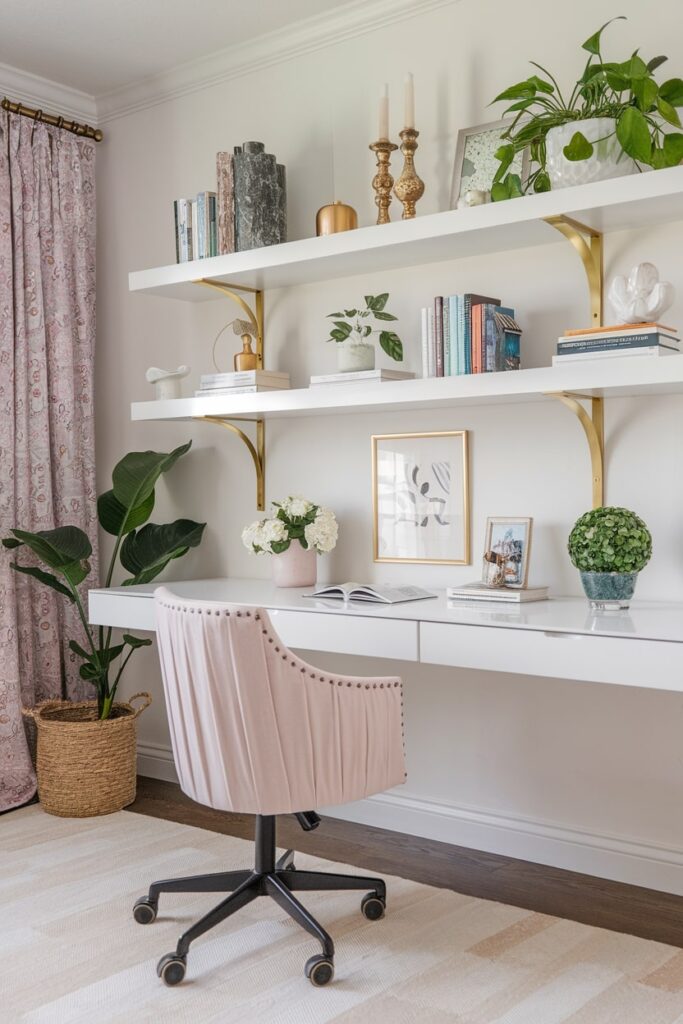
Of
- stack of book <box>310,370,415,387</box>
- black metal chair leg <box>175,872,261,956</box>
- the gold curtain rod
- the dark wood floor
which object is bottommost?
the dark wood floor

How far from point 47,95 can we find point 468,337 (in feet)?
6.92

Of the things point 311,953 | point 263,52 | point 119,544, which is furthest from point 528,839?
point 263,52

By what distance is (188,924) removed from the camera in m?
2.55

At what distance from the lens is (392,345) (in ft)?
10.1

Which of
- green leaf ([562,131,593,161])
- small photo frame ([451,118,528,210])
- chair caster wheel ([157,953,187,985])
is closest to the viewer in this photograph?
chair caster wheel ([157,953,187,985])

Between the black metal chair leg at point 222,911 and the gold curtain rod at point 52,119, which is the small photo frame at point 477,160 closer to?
the gold curtain rod at point 52,119

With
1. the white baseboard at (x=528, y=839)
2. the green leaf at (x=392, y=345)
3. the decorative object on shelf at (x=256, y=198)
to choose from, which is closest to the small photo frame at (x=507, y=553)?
the green leaf at (x=392, y=345)

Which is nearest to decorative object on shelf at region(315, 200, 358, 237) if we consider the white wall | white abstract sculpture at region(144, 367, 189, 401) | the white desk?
the white wall

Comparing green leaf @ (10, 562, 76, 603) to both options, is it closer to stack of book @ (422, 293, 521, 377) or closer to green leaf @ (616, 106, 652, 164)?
stack of book @ (422, 293, 521, 377)

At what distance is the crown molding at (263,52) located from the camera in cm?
318

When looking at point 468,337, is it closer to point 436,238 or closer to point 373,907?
point 436,238

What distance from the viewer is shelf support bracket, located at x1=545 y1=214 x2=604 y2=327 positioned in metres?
2.69

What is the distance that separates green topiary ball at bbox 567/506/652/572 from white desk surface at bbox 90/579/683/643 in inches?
4.6

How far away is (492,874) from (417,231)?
1.78 m
